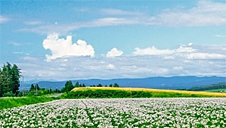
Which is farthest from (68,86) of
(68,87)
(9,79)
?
(9,79)

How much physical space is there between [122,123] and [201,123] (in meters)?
3.77

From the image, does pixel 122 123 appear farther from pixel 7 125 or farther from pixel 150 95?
pixel 150 95

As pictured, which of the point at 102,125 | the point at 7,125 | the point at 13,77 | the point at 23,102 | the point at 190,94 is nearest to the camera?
the point at 102,125


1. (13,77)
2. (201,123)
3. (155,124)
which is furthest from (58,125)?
(13,77)

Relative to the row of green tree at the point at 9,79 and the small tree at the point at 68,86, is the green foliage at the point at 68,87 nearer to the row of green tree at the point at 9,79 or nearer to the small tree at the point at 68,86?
the small tree at the point at 68,86

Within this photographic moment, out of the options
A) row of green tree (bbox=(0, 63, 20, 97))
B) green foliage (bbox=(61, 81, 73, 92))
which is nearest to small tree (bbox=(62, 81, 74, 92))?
green foliage (bbox=(61, 81, 73, 92))

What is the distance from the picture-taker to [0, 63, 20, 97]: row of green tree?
4186 inches

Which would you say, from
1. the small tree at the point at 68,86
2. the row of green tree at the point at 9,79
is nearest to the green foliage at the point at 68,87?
the small tree at the point at 68,86

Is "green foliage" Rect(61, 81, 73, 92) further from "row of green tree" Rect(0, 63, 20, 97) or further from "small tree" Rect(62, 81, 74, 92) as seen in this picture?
"row of green tree" Rect(0, 63, 20, 97)

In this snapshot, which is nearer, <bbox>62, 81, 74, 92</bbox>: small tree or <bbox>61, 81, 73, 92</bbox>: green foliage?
<bbox>62, 81, 74, 92</bbox>: small tree

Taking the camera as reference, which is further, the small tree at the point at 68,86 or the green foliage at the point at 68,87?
the green foliage at the point at 68,87

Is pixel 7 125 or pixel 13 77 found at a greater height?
pixel 13 77

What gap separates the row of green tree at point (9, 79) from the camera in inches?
4186

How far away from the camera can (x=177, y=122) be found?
2023 cm
